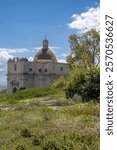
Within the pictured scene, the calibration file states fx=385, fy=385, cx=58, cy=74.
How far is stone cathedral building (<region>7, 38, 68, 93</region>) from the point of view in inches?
3848

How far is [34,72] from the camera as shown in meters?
99.8

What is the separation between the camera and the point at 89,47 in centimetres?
4572

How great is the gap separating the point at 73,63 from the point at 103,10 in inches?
1694

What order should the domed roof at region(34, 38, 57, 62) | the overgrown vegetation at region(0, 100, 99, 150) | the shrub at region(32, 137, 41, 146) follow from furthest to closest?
the domed roof at region(34, 38, 57, 62) → the shrub at region(32, 137, 41, 146) → the overgrown vegetation at region(0, 100, 99, 150)

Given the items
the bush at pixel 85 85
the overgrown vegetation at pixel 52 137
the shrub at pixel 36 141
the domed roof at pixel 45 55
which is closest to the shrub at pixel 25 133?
the overgrown vegetation at pixel 52 137

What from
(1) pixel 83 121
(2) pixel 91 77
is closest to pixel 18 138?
(1) pixel 83 121

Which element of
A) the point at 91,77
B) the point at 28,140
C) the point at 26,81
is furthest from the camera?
the point at 26,81

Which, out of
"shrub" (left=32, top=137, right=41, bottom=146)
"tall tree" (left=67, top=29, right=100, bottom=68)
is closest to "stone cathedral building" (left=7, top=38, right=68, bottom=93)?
"tall tree" (left=67, top=29, right=100, bottom=68)

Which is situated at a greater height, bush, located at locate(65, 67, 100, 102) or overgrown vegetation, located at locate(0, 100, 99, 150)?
bush, located at locate(65, 67, 100, 102)

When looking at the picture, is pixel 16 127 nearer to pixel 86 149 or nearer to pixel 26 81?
pixel 86 149

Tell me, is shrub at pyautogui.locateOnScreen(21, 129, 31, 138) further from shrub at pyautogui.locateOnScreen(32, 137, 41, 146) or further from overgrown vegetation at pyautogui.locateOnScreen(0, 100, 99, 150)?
shrub at pyautogui.locateOnScreen(32, 137, 41, 146)

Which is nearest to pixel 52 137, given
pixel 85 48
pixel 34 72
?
pixel 85 48

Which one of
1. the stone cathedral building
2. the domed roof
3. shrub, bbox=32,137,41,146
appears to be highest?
the domed roof

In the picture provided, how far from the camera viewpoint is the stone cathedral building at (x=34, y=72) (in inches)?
3848
